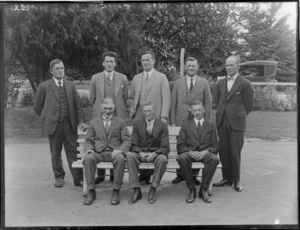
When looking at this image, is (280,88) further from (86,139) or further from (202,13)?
(86,139)

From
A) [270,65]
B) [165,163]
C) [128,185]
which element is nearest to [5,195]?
[128,185]

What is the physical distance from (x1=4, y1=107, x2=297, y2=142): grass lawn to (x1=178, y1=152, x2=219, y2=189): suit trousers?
588 mm

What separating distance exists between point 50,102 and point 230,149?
233 cm

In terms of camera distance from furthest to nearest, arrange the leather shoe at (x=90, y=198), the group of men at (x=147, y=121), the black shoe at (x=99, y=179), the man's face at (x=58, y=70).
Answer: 1. the black shoe at (x=99, y=179)
2. the man's face at (x=58, y=70)
3. the group of men at (x=147, y=121)
4. the leather shoe at (x=90, y=198)

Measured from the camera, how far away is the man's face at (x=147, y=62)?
18.6 feet

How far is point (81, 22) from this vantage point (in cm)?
544

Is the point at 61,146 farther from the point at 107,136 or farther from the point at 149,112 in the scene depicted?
the point at 149,112

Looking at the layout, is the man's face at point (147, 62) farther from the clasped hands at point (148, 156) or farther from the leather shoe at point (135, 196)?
the leather shoe at point (135, 196)

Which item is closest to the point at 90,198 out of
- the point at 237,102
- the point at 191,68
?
the point at 191,68

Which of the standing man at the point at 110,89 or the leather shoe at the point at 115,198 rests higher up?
the standing man at the point at 110,89

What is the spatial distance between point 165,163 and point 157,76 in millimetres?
1109

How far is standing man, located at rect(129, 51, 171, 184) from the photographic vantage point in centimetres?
580

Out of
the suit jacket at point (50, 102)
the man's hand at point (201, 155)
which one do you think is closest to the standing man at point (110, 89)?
the suit jacket at point (50, 102)

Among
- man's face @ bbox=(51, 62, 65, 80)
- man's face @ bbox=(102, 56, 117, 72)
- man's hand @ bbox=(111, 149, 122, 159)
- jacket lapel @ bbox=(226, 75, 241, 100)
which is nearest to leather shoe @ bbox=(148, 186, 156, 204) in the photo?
man's hand @ bbox=(111, 149, 122, 159)
